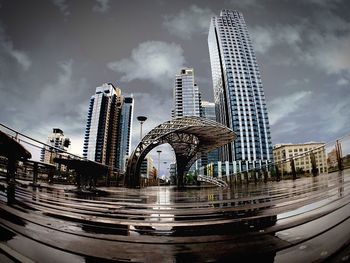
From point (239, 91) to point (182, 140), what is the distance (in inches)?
3675

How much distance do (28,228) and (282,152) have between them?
135837 millimetres

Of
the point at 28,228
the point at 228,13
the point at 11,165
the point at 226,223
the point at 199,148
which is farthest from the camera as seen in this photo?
the point at 228,13

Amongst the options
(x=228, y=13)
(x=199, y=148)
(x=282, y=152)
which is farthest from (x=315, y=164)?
(x=228, y=13)

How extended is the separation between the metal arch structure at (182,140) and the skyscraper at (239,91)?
64.7m

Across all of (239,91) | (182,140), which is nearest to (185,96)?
(239,91)

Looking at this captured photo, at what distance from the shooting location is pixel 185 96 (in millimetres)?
133375

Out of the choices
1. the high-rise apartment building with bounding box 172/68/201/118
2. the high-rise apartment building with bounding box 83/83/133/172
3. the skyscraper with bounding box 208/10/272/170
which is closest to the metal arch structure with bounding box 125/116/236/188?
the skyscraper with bounding box 208/10/272/170

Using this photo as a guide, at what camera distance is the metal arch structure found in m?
20.4

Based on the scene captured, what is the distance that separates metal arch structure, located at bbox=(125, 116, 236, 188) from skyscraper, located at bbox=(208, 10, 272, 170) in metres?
64.7

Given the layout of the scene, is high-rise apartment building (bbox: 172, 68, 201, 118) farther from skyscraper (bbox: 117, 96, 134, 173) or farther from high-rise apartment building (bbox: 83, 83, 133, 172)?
skyscraper (bbox: 117, 96, 134, 173)

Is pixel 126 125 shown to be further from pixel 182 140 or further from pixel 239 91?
pixel 182 140

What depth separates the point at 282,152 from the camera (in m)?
116

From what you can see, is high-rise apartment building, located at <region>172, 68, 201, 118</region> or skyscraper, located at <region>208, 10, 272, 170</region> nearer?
skyscraper, located at <region>208, 10, 272, 170</region>

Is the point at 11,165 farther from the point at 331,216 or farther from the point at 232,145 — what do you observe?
the point at 232,145
